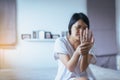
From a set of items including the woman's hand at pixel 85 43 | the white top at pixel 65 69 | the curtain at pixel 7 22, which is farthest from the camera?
the curtain at pixel 7 22

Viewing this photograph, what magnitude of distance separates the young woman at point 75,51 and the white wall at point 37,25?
2.67 metres

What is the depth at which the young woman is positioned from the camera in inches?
43.1

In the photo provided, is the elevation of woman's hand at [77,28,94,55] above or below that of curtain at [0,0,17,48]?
below

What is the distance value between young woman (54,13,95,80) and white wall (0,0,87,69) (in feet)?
8.75

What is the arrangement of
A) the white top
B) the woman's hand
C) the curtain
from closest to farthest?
the woman's hand, the white top, the curtain

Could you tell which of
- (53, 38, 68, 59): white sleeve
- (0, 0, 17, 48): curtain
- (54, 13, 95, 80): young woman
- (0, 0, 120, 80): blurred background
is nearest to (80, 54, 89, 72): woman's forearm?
(54, 13, 95, 80): young woman

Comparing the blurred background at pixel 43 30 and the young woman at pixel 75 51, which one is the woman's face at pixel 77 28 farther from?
the blurred background at pixel 43 30

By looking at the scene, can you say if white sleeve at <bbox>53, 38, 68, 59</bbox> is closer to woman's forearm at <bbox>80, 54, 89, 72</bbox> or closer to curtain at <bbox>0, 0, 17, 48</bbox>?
woman's forearm at <bbox>80, 54, 89, 72</bbox>

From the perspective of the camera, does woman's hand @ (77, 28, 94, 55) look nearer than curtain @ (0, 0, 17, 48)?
Yes

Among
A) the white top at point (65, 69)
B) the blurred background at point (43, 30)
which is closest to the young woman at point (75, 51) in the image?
the white top at point (65, 69)

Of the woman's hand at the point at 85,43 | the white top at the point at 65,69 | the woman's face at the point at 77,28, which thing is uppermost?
the woman's face at the point at 77,28

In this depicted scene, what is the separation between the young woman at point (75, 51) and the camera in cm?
109

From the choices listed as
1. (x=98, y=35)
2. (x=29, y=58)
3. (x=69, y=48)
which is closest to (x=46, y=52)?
(x=29, y=58)

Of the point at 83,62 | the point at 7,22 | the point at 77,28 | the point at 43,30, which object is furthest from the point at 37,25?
the point at 83,62
